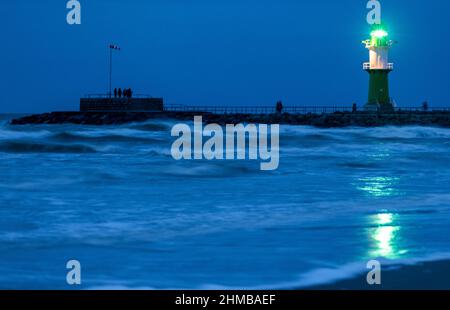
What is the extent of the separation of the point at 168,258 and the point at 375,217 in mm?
3772

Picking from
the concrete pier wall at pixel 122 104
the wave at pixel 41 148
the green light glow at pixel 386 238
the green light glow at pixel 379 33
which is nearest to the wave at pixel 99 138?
the wave at pixel 41 148

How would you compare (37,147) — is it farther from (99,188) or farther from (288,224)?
(288,224)

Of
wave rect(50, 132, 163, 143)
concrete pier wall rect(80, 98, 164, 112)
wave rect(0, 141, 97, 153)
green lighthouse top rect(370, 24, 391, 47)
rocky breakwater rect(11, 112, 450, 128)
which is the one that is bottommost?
wave rect(0, 141, 97, 153)

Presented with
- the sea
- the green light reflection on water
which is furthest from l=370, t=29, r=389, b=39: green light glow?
the green light reflection on water

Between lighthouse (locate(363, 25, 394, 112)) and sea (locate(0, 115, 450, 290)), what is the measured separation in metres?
23.6

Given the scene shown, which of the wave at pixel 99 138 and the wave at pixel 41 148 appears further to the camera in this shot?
the wave at pixel 99 138

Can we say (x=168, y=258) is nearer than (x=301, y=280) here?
No

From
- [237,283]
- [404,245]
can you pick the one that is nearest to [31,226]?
[237,283]

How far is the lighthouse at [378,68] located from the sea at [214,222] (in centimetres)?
2357

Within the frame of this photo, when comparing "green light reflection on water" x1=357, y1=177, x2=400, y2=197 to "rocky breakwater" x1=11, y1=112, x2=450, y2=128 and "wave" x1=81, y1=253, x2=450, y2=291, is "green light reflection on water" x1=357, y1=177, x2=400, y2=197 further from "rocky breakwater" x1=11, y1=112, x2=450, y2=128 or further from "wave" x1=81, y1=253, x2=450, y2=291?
"rocky breakwater" x1=11, y1=112, x2=450, y2=128

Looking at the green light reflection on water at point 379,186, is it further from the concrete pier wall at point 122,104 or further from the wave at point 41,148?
the concrete pier wall at point 122,104

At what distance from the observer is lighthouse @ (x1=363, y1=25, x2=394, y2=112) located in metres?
44.7

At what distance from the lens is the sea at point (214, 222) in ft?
23.2
